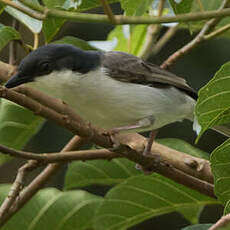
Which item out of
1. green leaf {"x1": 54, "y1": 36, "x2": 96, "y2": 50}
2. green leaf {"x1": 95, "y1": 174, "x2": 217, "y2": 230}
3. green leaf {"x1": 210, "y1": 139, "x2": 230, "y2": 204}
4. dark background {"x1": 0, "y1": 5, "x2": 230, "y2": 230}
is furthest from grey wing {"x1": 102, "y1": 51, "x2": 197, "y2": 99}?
dark background {"x1": 0, "y1": 5, "x2": 230, "y2": 230}

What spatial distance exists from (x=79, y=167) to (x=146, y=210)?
1.71 feet

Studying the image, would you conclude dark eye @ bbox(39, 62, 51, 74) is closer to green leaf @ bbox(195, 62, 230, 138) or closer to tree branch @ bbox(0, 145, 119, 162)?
tree branch @ bbox(0, 145, 119, 162)

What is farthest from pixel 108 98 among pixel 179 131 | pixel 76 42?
pixel 179 131

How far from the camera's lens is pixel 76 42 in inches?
161

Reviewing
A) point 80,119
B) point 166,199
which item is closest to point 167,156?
point 166,199

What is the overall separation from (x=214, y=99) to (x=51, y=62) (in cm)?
143

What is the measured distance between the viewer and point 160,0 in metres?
4.16

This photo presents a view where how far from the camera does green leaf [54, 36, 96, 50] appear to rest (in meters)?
4.00

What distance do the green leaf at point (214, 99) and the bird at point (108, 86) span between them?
1115 millimetres

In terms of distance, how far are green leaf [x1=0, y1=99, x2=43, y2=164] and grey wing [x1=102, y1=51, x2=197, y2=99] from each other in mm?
637

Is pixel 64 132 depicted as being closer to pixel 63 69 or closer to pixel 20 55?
pixel 20 55

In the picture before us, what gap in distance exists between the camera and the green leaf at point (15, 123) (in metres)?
3.78

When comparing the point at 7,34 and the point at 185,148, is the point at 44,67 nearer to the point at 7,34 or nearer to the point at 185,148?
the point at 7,34

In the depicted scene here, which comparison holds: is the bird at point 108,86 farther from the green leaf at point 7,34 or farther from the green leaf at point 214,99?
the green leaf at point 214,99
